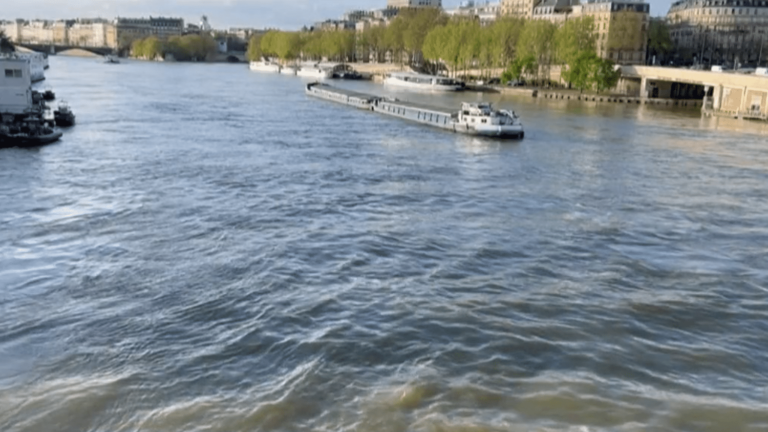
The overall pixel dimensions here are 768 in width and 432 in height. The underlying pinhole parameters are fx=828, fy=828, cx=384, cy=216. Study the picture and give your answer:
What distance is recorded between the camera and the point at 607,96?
6281 centimetres

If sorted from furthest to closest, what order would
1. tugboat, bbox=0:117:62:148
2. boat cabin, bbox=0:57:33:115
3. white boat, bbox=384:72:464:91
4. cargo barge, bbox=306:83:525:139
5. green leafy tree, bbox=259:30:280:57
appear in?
green leafy tree, bbox=259:30:280:57 < white boat, bbox=384:72:464:91 < cargo barge, bbox=306:83:525:139 < boat cabin, bbox=0:57:33:115 < tugboat, bbox=0:117:62:148

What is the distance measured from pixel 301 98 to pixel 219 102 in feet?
29.0

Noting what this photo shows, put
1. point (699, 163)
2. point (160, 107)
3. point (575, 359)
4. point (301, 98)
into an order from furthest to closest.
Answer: point (301, 98) → point (160, 107) → point (699, 163) → point (575, 359)

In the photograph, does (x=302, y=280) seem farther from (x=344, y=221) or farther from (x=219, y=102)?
(x=219, y=102)

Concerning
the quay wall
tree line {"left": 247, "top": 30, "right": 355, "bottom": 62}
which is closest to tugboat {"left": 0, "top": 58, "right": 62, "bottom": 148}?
the quay wall

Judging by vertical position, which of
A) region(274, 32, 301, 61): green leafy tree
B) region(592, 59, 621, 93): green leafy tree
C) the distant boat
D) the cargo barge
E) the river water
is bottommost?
the river water

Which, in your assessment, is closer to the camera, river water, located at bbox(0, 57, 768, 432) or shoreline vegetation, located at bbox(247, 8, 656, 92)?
river water, located at bbox(0, 57, 768, 432)

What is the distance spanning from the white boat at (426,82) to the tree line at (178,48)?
283 ft

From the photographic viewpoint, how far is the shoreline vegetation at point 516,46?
66500mm

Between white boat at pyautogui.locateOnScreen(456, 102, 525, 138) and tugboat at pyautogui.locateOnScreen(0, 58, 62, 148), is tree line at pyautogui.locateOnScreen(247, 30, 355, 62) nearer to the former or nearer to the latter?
white boat at pyautogui.locateOnScreen(456, 102, 525, 138)

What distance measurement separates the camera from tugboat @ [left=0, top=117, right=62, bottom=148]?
28.1 meters

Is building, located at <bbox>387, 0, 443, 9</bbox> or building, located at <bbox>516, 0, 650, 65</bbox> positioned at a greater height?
building, located at <bbox>387, 0, 443, 9</bbox>

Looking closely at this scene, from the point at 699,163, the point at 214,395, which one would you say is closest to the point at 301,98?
the point at 699,163

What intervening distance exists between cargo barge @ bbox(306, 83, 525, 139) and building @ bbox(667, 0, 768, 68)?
6492 cm
